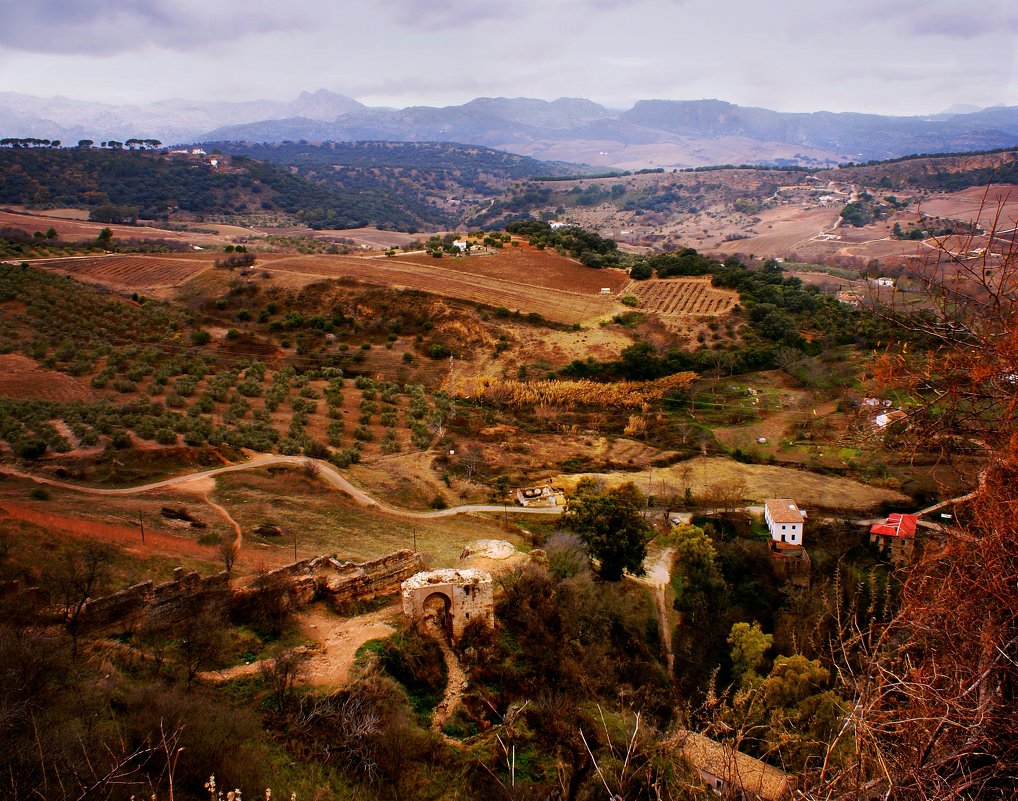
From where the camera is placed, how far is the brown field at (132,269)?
54.9 meters

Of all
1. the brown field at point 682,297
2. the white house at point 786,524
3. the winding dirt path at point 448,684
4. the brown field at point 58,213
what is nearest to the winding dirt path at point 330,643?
the winding dirt path at point 448,684

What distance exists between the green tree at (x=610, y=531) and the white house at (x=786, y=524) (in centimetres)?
711

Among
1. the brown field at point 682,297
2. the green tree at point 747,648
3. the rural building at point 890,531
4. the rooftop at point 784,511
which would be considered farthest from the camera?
the brown field at point 682,297

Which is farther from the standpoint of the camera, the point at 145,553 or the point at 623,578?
the point at 623,578

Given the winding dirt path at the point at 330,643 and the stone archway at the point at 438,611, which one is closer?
the winding dirt path at the point at 330,643

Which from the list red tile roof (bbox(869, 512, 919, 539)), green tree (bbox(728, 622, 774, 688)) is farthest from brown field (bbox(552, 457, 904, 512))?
green tree (bbox(728, 622, 774, 688))

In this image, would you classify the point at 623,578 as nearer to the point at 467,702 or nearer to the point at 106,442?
the point at 467,702

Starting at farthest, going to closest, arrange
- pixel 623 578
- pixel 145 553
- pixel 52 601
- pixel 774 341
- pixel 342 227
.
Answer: pixel 342 227, pixel 774 341, pixel 623 578, pixel 145 553, pixel 52 601

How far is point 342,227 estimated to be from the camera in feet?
391

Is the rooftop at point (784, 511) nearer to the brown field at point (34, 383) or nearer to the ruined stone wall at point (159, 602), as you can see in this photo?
the ruined stone wall at point (159, 602)

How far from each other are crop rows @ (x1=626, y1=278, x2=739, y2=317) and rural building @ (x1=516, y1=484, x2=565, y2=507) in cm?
2867

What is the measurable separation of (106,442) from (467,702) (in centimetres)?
2053

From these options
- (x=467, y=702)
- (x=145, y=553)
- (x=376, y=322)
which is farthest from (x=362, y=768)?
(x=376, y=322)

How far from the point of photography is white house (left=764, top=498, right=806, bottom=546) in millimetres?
27656
